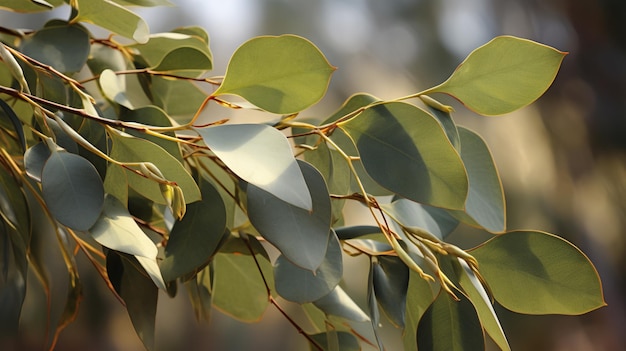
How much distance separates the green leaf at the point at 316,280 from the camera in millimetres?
207

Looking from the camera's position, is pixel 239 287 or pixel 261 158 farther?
pixel 239 287

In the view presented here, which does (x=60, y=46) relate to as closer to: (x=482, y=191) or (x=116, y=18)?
(x=116, y=18)

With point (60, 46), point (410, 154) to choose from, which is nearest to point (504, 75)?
point (410, 154)

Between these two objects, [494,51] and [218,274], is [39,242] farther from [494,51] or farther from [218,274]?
[494,51]

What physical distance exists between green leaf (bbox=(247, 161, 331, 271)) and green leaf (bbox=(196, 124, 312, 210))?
0.05 ft

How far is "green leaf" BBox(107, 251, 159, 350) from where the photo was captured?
23 cm

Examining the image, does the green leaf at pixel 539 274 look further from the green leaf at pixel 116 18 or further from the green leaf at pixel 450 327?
the green leaf at pixel 116 18

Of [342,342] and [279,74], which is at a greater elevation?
[279,74]

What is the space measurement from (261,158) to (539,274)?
9cm

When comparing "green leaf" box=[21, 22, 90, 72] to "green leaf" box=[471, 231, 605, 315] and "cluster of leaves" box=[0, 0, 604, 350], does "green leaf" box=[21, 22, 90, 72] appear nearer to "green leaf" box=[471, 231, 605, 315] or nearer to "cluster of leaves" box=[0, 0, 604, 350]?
"cluster of leaves" box=[0, 0, 604, 350]

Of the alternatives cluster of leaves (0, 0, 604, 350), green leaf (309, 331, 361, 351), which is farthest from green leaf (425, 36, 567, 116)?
green leaf (309, 331, 361, 351)

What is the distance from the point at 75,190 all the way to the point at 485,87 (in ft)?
0.37

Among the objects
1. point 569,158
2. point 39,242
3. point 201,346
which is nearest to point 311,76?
point 39,242

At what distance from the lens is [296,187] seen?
0.53 ft
